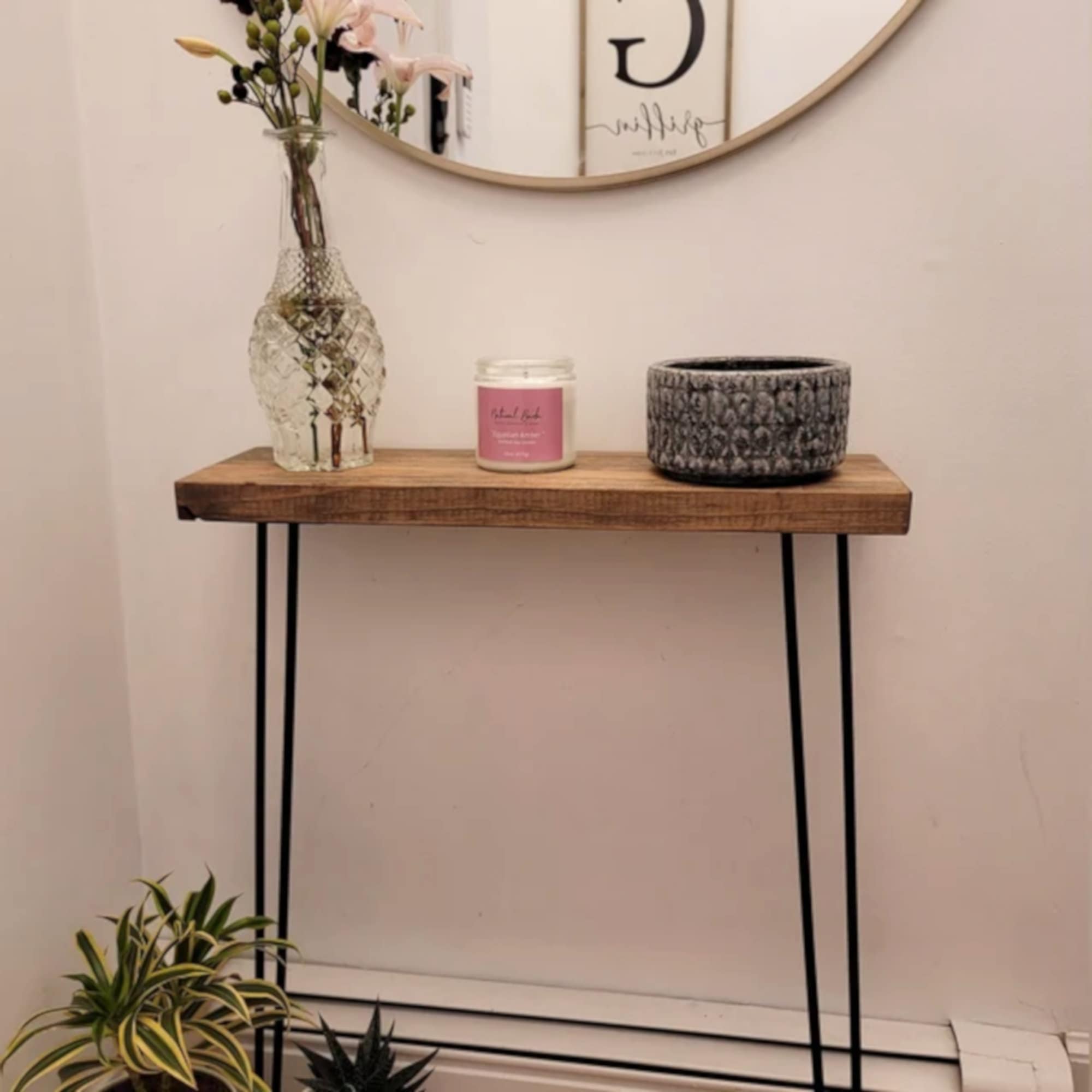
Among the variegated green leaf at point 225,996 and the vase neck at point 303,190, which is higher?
the vase neck at point 303,190

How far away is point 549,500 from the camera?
2.16ft

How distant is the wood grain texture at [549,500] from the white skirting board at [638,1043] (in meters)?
0.46

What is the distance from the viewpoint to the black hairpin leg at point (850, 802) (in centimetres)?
70

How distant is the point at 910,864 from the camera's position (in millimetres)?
836

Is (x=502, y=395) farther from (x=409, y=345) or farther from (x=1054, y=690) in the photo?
(x=1054, y=690)

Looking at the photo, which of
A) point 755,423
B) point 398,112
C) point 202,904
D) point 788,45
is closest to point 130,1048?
point 202,904

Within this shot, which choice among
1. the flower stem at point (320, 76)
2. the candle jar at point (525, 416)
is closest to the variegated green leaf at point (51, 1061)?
the candle jar at point (525, 416)

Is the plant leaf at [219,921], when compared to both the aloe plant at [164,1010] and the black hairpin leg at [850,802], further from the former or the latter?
the black hairpin leg at [850,802]

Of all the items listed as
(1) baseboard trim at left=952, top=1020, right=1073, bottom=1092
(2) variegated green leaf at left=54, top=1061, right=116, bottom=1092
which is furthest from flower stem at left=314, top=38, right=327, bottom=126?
(1) baseboard trim at left=952, top=1020, right=1073, bottom=1092

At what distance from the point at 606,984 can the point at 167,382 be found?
2.11 feet

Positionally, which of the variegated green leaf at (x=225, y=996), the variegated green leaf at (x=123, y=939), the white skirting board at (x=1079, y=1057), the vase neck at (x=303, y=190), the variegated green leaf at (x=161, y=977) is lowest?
the white skirting board at (x=1079, y=1057)

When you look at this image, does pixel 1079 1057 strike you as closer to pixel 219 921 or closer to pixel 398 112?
pixel 219 921

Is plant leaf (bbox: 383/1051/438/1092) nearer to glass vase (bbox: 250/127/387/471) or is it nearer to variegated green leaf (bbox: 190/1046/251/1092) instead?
variegated green leaf (bbox: 190/1046/251/1092)

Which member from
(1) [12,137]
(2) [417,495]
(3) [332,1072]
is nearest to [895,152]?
(2) [417,495]
